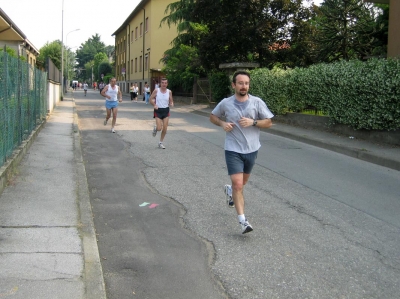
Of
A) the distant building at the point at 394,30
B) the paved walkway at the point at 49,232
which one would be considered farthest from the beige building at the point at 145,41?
the paved walkway at the point at 49,232

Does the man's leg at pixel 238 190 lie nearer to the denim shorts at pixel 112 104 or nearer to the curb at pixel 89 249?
the curb at pixel 89 249

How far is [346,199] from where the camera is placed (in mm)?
7129

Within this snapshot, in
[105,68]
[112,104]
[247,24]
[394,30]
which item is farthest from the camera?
[105,68]

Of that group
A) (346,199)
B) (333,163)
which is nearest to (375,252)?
(346,199)

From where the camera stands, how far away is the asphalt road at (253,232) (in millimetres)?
4102

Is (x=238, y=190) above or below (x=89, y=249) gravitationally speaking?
above

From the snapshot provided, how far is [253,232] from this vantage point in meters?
5.46

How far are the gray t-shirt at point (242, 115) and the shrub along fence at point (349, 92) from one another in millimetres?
7246

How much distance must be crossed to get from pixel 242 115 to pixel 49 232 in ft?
7.88

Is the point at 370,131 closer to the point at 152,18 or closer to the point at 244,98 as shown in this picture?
the point at 244,98

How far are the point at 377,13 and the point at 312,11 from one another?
308 centimetres

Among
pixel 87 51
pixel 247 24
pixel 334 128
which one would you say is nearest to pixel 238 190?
pixel 334 128

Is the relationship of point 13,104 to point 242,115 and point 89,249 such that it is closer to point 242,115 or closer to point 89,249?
point 89,249

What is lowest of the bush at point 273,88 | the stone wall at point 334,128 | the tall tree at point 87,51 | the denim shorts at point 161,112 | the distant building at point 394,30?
the stone wall at point 334,128
